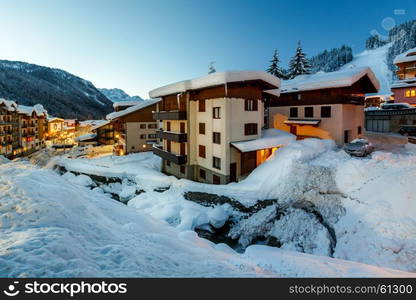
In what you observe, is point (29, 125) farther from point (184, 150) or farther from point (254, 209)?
point (254, 209)

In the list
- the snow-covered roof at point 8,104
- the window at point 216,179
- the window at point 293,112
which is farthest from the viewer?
the snow-covered roof at point 8,104

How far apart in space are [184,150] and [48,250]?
19107 mm

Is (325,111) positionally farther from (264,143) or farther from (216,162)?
(216,162)

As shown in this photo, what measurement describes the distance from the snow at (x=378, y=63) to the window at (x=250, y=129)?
3539 inches

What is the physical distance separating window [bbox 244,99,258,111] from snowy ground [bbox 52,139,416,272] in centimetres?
527

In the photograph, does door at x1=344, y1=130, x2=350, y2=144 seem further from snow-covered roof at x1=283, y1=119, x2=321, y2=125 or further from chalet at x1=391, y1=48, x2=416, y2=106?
chalet at x1=391, y1=48, x2=416, y2=106

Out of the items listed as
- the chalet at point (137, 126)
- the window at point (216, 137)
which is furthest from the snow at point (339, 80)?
the chalet at point (137, 126)

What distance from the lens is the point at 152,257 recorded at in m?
6.59

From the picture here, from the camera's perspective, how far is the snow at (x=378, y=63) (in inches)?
3609

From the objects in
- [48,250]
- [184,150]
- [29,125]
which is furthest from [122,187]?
[29,125]

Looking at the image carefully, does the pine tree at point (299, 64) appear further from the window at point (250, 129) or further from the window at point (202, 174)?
the window at point (202, 174)

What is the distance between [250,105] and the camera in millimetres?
21688

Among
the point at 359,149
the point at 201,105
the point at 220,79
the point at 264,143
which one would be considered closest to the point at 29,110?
the point at 201,105

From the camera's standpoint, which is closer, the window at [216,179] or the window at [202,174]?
the window at [216,179]
